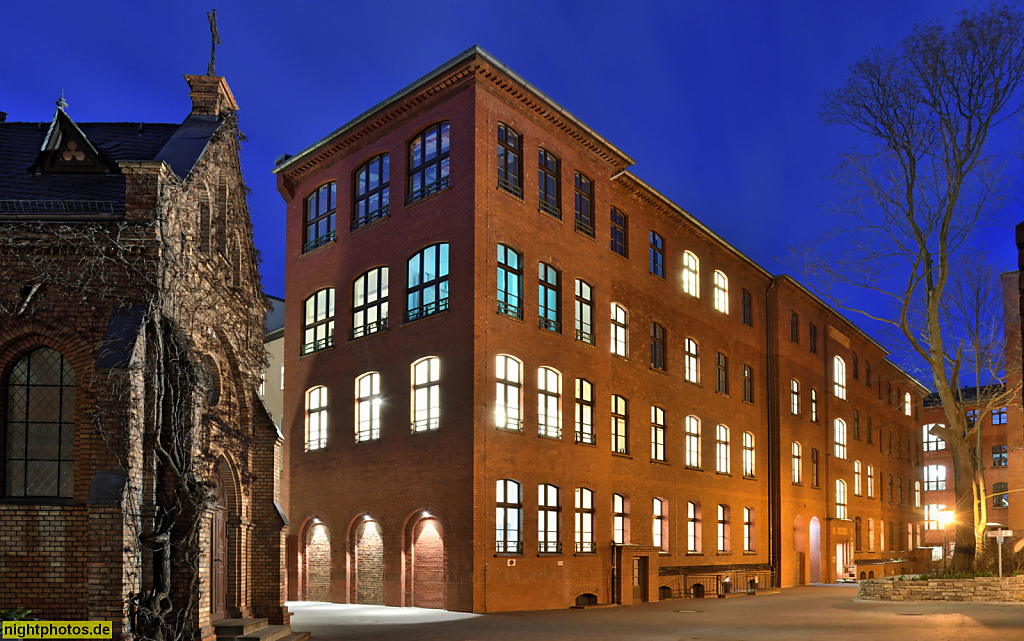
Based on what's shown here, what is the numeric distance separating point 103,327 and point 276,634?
6.22 m

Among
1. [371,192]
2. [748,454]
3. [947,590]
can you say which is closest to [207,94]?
[371,192]

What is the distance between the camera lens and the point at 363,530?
27.0 metres

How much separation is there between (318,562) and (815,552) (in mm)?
24875

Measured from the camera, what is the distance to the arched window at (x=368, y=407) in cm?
2700

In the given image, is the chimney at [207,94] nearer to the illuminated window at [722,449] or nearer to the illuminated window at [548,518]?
the illuminated window at [548,518]

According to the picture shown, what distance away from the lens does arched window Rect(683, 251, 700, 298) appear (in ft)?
116

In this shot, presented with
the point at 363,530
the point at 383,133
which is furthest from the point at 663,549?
the point at 383,133

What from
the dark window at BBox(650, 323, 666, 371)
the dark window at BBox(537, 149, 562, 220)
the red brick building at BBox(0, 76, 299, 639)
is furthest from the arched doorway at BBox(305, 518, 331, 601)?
the red brick building at BBox(0, 76, 299, 639)

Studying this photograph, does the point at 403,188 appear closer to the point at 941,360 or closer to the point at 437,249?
the point at 437,249

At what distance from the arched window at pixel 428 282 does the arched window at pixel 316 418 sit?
4642 mm

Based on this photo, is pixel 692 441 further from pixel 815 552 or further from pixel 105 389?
pixel 105 389

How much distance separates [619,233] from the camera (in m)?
31.8

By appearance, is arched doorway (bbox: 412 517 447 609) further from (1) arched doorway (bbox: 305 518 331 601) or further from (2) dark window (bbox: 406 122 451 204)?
(2) dark window (bbox: 406 122 451 204)

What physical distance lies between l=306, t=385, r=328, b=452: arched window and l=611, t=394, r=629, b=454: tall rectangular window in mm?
8701
